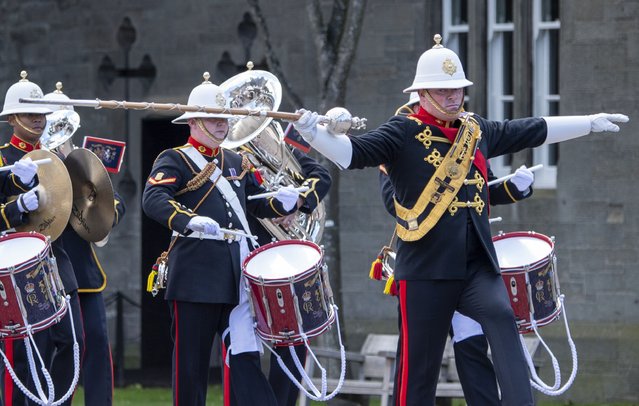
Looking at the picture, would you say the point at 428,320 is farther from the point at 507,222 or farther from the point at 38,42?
the point at 38,42

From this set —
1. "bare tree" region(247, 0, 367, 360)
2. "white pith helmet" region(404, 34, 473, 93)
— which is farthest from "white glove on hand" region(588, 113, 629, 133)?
"bare tree" region(247, 0, 367, 360)

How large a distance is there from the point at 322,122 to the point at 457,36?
6899mm

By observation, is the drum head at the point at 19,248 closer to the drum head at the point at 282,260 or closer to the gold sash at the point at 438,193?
the drum head at the point at 282,260

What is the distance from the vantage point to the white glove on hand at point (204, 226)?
8.45 m

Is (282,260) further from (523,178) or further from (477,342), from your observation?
(523,178)

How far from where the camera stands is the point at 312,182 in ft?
32.3

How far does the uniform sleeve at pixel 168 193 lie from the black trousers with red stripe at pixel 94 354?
1.53m

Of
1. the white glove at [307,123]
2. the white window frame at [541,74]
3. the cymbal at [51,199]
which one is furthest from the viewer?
the white window frame at [541,74]

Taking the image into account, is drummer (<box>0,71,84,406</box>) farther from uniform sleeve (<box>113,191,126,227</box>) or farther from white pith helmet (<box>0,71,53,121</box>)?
uniform sleeve (<box>113,191,126,227</box>)

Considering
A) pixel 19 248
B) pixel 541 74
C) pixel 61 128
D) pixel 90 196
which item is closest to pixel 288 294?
pixel 19 248

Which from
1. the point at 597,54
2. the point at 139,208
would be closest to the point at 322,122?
the point at 597,54

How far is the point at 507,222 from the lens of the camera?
1391 cm

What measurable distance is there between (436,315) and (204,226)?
1322mm

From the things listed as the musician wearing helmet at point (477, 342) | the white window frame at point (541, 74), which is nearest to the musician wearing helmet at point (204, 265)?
the musician wearing helmet at point (477, 342)
